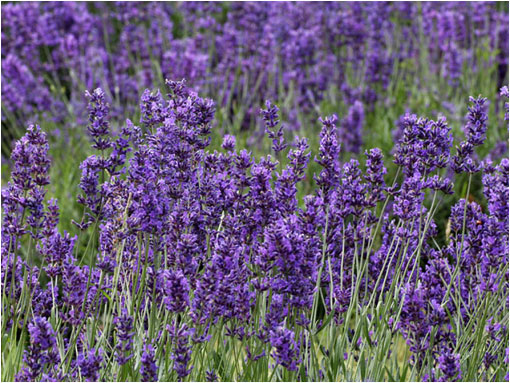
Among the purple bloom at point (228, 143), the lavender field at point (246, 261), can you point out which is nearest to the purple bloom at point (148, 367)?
the lavender field at point (246, 261)

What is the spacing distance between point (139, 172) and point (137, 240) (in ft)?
0.95

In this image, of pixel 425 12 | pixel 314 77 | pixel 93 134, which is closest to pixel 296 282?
pixel 93 134

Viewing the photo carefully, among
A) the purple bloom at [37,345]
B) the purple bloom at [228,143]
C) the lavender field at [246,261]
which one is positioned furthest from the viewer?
the purple bloom at [228,143]

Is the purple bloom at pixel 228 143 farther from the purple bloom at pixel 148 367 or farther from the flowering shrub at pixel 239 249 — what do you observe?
the purple bloom at pixel 148 367

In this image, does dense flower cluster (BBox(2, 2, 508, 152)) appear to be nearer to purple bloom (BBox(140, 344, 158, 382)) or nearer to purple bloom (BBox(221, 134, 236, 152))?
purple bloom (BBox(221, 134, 236, 152))

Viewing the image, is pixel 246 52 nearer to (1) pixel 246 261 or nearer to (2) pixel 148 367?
(1) pixel 246 261

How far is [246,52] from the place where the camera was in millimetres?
6738

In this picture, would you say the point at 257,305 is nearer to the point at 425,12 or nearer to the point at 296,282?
the point at 296,282

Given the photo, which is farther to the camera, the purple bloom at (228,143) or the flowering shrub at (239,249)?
the purple bloom at (228,143)

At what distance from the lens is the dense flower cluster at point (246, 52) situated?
616 cm

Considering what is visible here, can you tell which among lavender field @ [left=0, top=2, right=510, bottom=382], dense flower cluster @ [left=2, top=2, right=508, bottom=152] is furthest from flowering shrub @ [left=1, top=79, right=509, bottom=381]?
dense flower cluster @ [left=2, top=2, right=508, bottom=152]

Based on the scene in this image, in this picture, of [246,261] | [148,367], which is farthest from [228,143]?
[148,367]

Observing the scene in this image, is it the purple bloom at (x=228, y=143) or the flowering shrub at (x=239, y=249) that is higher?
the purple bloom at (x=228, y=143)

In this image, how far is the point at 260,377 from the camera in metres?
2.35
